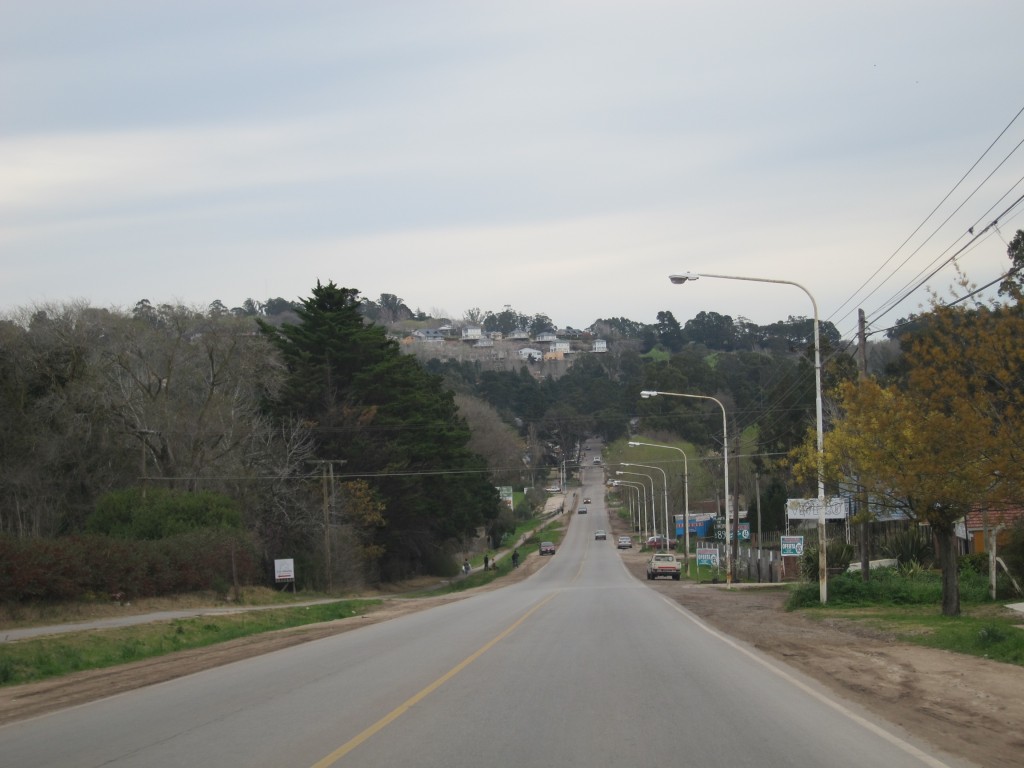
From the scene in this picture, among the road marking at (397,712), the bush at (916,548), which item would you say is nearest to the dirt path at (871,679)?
the road marking at (397,712)

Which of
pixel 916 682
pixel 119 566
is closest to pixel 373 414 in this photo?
pixel 119 566

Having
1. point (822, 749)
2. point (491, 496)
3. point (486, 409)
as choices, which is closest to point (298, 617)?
point (822, 749)

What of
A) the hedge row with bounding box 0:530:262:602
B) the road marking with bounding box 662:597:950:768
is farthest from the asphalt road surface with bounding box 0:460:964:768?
the hedge row with bounding box 0:530:262:602

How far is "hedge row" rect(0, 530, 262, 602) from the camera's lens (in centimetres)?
3140

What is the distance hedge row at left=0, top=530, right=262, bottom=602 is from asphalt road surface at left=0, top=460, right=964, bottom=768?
51.4 ft

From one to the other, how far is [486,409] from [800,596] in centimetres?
8869

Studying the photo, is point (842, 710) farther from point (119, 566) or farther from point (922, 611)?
point (119, 566)

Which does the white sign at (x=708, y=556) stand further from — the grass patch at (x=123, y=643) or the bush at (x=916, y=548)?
the grass patch at (x=123, y=643)

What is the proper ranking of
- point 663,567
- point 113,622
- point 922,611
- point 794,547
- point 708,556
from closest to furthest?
point 922,611 → point 113,622 → point 794,547 → point 708,556 → point 663,567

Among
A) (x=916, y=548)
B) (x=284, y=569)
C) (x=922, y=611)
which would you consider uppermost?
(x=916, y=548)

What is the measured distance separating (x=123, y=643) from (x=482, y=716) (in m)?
16.5

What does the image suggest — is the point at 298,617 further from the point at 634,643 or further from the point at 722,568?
the point at 722,568

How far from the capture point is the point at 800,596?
30.6m

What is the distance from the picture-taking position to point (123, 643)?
24.7 metres
